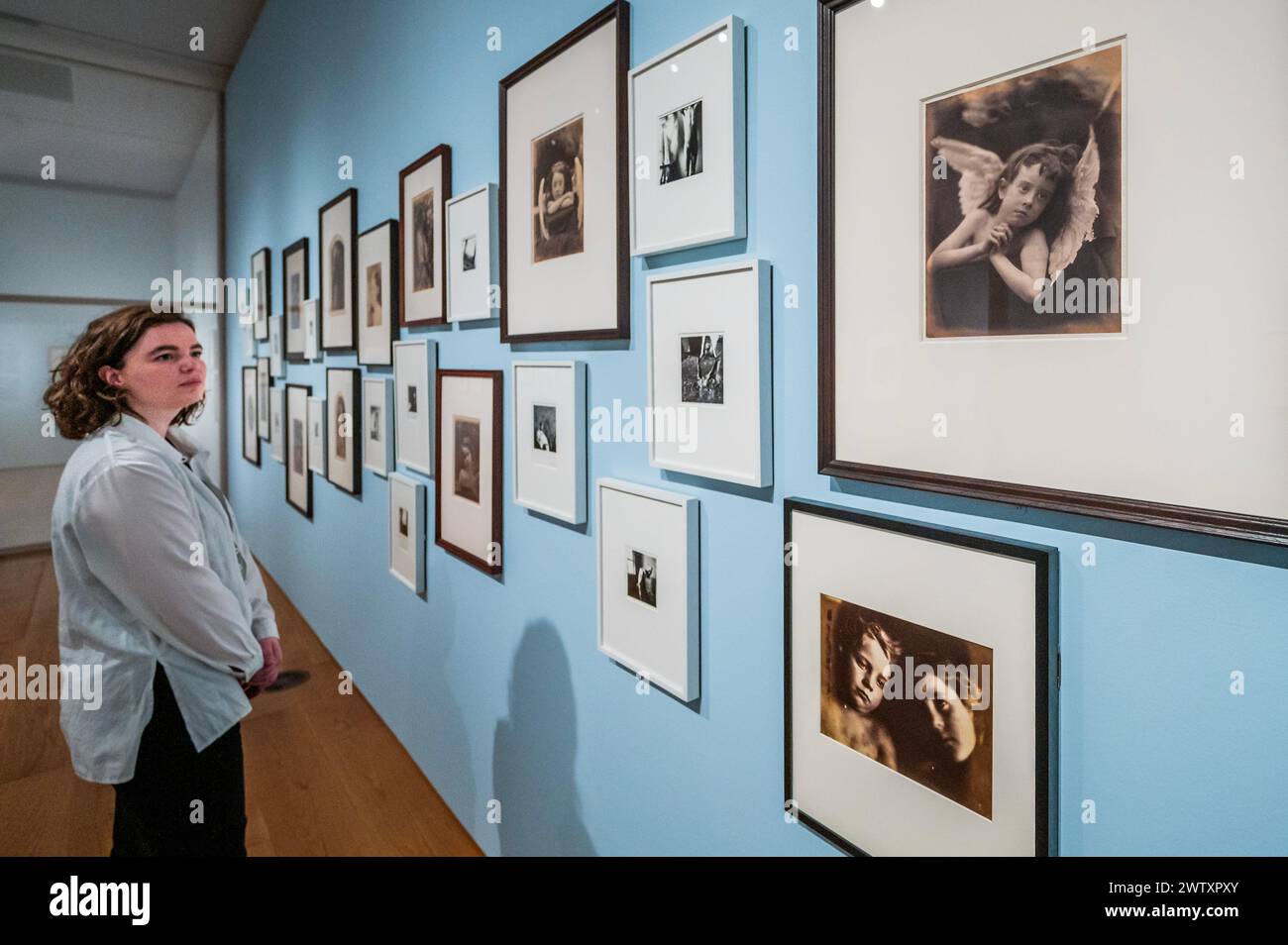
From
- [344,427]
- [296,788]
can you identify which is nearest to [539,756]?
[296,788]

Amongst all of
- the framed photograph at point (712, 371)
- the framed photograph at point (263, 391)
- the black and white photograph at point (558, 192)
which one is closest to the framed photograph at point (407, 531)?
the black and white photograph at point (558, 192)

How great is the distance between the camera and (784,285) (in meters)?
0.99

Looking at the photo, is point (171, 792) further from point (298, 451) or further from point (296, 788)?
point (298, 451)

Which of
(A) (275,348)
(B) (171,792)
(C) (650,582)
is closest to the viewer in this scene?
(C) (650,582)

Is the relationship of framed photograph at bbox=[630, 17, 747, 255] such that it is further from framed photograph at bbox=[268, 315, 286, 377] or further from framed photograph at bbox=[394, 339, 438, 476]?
framed photograph at bbox=[268, 315, 286, 377]

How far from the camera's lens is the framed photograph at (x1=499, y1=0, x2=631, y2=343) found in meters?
1.28

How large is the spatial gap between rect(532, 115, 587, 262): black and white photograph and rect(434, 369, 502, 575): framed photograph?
38 cm

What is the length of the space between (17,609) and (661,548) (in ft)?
15.7

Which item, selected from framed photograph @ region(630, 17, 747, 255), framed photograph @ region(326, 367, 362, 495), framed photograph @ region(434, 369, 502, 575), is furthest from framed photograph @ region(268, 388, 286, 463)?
framed photograph @ region(630, 17, 747, 255)

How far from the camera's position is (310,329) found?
331 centimetres

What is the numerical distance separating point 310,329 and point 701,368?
2.78 metres

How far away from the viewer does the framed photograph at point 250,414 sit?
465 cm
